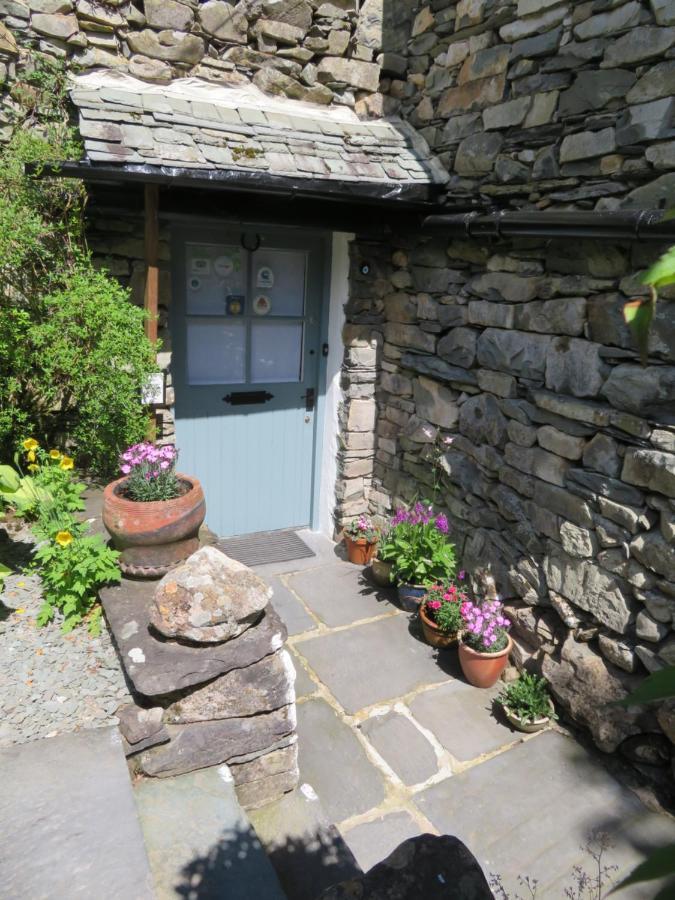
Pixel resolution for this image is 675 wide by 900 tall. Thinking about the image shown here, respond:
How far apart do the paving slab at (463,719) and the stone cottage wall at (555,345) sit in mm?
353

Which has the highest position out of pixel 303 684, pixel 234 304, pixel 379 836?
pixel 234 304

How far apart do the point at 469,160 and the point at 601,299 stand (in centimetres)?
133

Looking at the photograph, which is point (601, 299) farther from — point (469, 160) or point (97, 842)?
point (97, 842)

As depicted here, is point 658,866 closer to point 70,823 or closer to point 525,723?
point 70,823

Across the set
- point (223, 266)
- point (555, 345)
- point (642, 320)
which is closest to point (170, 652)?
point (642, 320)

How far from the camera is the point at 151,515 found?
2.82 metres

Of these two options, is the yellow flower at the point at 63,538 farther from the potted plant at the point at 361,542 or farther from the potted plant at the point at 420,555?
the potted plant at the point at 361,542

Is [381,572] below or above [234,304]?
below

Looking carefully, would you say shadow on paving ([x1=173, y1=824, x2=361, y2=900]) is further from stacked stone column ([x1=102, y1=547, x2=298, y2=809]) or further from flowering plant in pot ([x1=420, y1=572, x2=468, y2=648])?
flowering plant in pot ([x1=420, y1=572, x2=468, y2=648])

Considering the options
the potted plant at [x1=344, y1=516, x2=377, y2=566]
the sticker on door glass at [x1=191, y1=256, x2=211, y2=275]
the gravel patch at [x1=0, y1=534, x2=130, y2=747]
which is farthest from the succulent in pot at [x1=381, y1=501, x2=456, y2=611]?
the sticker on door glass at [x1=191, y1=256, x2=211, y2=275]

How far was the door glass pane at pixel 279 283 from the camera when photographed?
14.9ft

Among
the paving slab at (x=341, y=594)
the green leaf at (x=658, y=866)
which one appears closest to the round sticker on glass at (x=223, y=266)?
the paving slab at (x=341, y=594)

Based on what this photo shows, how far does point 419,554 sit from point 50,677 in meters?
2.43

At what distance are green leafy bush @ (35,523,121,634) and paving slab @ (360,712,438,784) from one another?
1.51 metres
